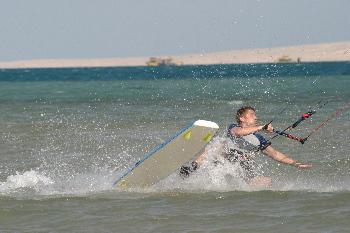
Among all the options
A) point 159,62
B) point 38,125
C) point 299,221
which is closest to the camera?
point 299,221

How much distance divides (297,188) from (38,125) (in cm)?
1326

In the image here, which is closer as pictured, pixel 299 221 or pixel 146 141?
pixel 299 221

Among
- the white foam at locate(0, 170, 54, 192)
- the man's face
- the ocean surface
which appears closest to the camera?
the ocean surface

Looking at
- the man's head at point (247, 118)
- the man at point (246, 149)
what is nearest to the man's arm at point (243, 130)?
the man at point (246, 149)

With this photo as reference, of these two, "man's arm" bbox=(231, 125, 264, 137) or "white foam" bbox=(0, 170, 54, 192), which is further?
"white foam" bbox=(0, 170, 54, 192)

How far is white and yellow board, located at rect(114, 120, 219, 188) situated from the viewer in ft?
39.6

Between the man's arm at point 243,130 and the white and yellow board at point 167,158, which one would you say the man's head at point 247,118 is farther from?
the white and yellow board at point 167,158

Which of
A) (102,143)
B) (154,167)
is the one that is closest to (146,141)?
(102,143)

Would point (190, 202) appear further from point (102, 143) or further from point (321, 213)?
point (102, 143)

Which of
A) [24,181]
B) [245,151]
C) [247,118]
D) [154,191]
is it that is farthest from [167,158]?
[24,181]

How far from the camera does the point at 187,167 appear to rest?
1223cm

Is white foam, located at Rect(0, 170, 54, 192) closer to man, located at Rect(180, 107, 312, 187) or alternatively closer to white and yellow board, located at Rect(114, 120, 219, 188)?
white and yellow board, located at Rect(114, 120, 219, 188)

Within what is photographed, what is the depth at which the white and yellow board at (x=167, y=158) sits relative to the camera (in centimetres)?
1207

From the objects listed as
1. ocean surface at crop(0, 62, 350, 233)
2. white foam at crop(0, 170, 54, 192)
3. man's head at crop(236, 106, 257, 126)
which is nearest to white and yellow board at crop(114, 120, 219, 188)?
ocean surface at crop(0, 62, 350, 233)
